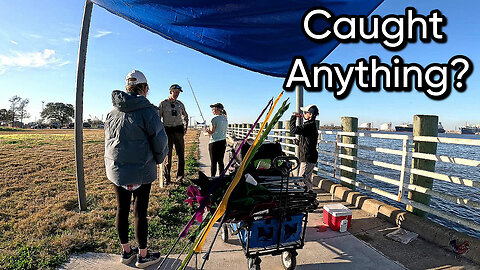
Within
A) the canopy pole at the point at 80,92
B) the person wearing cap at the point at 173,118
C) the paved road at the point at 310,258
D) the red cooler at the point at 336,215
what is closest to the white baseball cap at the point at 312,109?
the red cooler at the point at 336,215

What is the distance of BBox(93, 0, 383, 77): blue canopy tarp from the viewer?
2549 mm

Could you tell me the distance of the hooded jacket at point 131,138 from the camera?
2157 mm

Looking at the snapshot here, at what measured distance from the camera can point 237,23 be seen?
9.20 feet

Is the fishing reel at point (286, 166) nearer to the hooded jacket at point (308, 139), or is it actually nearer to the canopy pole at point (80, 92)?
the hooded jacket at point (308, 139)

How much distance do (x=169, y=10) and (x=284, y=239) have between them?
2.47 metres

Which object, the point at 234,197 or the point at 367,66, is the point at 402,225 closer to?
the point at 367,66

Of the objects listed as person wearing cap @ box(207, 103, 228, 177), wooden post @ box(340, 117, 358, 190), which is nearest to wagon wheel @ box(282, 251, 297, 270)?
person wearing cap @ box(207, 103, 228, 177)

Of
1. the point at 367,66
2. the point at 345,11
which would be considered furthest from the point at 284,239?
the point at 367,66

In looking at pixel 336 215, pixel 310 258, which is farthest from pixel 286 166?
pixel 336 215

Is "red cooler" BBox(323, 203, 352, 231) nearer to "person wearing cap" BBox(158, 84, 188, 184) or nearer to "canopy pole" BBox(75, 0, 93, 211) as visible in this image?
"person wearing cap" BBox(158, 84, 188, 184)

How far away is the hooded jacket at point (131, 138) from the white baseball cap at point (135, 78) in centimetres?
18

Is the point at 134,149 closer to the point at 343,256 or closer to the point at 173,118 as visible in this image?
the point at 343,256

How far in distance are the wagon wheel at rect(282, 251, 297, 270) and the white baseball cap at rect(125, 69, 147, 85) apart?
2.10m

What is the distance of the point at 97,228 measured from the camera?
3051 millimetres
